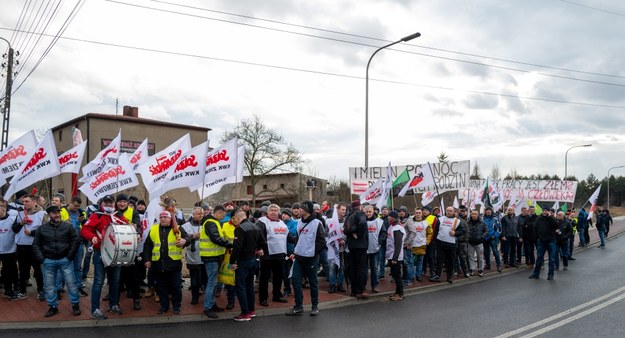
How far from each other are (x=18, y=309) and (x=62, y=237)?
170 cm

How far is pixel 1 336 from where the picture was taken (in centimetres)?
747

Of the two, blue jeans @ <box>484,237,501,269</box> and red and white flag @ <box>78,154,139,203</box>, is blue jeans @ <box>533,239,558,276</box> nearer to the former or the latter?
blue jeans @ <box>484,237,501,269</box>

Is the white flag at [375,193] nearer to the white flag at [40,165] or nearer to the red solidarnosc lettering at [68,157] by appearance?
the red solidarnosc lettering at [68,157]

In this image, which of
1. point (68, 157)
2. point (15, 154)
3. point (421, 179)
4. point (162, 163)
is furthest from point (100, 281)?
point (421, 179)

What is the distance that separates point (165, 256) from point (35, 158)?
406 centimetres

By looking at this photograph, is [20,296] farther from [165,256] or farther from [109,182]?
[165,256]

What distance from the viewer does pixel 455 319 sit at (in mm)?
8703

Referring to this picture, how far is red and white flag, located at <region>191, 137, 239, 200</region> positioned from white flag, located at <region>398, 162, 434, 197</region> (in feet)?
23.3

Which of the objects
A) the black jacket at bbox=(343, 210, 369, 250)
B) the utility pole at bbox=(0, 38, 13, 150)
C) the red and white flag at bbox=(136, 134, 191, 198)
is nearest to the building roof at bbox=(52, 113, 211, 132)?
the utility pole at bbox=(0, 38, 13, 150)

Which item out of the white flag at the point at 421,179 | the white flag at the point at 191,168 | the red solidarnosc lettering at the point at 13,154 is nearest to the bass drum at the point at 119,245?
the white flag at the point at 191,168

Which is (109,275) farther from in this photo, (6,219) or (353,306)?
(353,306)

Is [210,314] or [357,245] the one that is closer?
[210,314]

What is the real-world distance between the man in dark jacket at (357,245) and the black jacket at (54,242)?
5085 millimetres

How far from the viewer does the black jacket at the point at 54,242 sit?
28.0 ft
